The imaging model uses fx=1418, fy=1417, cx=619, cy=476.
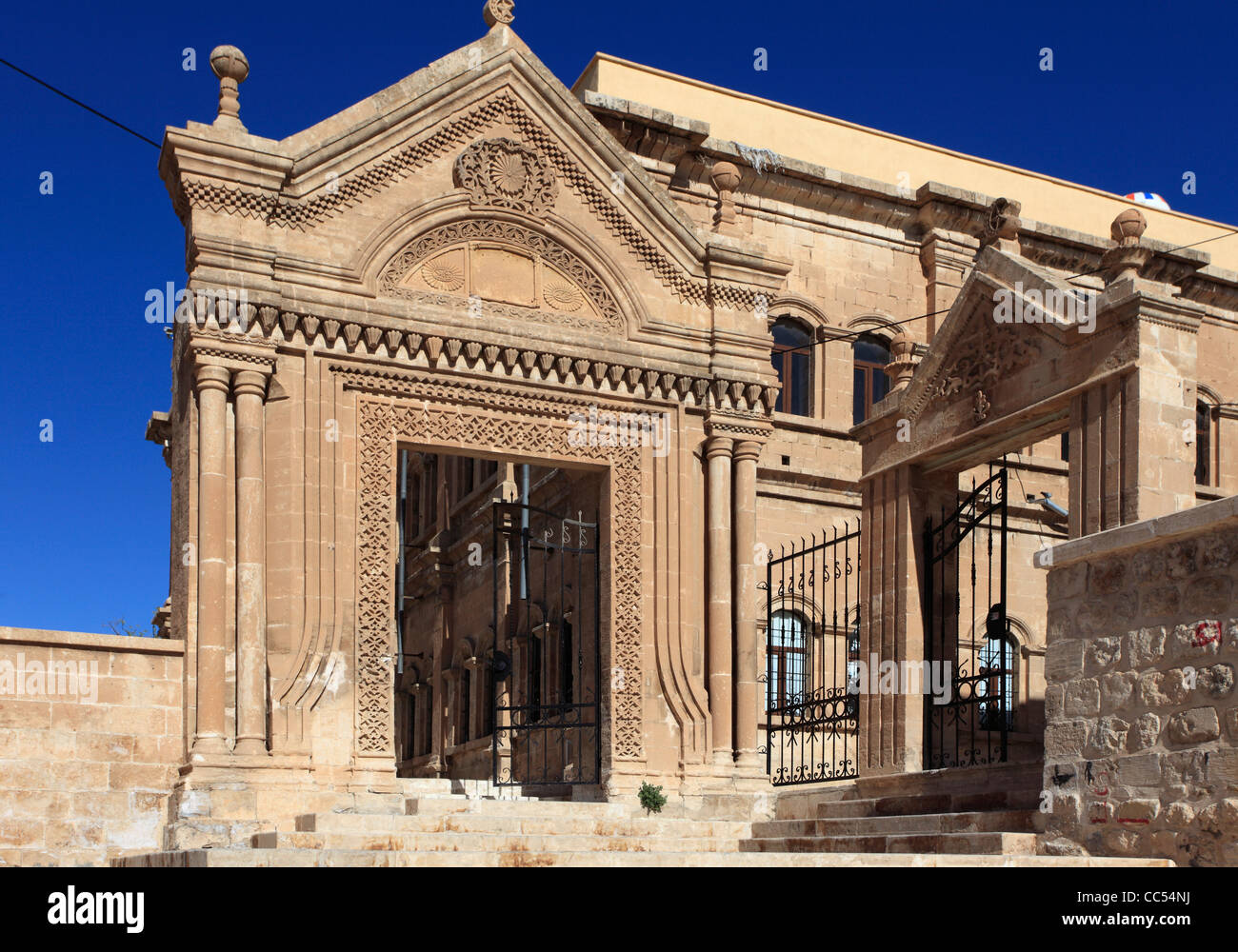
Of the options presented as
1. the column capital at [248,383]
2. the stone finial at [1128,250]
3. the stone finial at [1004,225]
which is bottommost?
the column capital at [248,383]

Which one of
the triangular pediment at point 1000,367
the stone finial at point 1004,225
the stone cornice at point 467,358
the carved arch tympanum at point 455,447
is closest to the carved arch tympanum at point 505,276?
the stone cornice at point 467,358

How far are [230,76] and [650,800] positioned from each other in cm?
787

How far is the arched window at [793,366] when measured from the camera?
21.8 m

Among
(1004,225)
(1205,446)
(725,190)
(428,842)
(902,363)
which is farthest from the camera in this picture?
(1205,446)

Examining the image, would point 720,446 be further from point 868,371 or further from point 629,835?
point 868,371

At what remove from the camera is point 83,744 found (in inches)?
463

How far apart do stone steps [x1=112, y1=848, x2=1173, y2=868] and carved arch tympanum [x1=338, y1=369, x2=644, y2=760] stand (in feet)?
13.4

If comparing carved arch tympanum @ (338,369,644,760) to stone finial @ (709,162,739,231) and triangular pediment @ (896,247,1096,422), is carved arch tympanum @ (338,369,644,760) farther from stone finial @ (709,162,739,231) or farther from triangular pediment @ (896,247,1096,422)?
triangular pediment @ (896,247,1096,422)

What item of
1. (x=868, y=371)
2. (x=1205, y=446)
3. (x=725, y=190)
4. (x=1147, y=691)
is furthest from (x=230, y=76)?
(x=1205, y=446)

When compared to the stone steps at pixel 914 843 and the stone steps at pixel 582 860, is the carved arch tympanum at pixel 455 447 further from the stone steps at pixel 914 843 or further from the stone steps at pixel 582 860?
the stone steps at pixel 582 860

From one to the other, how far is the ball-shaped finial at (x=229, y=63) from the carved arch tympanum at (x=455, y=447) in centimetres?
295

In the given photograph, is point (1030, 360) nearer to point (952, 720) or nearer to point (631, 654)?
point (952, 720)

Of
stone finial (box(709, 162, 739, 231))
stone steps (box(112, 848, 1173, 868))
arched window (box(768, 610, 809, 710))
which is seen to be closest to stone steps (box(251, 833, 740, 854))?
stone steps (box(112, 848, 1173, 868))

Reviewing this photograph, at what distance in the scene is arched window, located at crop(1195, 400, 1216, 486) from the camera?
970 inches
